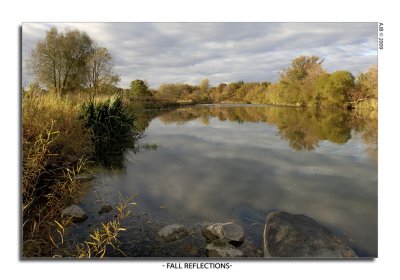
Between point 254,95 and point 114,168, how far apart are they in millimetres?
11296

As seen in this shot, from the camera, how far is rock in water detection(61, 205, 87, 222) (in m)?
3.39

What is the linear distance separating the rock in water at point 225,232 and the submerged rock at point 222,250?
0.11m

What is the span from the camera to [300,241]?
2.66m

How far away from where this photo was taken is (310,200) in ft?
14.0

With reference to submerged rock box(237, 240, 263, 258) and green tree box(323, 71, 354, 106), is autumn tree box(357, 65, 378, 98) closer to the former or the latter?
submerged rock box(237, 240, 263, 258)

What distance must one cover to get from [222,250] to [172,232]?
2.12 ft

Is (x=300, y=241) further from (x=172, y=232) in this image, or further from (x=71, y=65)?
(x=71, y=65)

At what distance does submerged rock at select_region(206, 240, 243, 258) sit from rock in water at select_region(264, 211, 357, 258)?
33cm

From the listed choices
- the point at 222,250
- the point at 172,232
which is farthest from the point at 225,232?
the point at 172,232

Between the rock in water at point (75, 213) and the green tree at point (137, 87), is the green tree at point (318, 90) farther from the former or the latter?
the rock in water at point (75, 213)

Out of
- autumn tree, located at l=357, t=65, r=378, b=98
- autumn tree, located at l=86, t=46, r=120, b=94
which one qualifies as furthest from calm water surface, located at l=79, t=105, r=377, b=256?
autumn tree, located at l=86, t=46, r=120, b=94

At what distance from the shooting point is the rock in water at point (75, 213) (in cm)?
339
